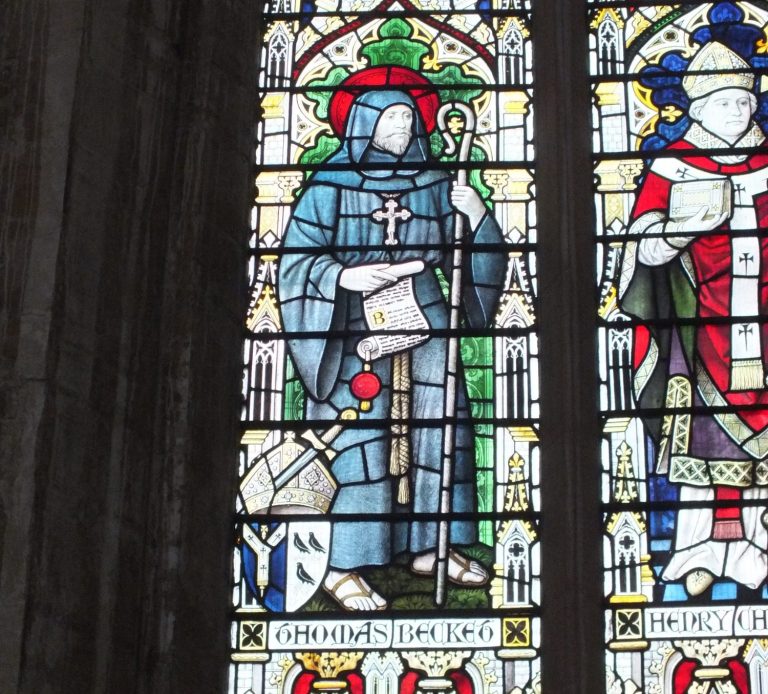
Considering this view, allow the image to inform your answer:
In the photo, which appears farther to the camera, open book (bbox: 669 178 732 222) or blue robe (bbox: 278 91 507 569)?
open book (bbox: 669 178 732 222)

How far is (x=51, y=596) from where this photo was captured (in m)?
7.77

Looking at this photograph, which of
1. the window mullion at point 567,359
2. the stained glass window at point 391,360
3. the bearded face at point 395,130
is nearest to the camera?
the window mullion at point 567,359

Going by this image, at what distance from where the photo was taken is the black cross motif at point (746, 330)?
910cm

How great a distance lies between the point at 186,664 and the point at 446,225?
211cm

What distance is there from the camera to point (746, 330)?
911 cm

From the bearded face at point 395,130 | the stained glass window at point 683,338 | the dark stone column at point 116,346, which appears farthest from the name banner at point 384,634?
the bearded face at point 395,130

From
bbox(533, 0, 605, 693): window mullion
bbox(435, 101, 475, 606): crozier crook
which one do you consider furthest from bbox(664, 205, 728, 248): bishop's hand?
bbox(435, 101, 475, 606): crozier crook

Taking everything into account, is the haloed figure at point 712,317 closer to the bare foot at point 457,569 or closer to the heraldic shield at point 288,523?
the bare foot at point 457,569

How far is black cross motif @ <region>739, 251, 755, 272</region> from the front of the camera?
9.24 m

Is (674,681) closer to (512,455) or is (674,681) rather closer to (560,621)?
(560,621)

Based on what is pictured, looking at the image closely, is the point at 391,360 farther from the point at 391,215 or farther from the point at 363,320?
the point at 391,215

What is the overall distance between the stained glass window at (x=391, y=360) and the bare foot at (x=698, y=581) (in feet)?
1.79

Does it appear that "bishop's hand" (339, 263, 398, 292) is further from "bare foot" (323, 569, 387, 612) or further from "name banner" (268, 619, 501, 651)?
"name banner" (268, 619, 501, 651)

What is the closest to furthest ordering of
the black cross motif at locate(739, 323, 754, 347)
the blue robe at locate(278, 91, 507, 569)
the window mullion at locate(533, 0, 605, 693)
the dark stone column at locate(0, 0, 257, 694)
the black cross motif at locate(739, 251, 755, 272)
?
1. the dark stone column at locate(0, 0, 257, 694)
2. the window mullion at locate(533, 0, 605, 693)
3. the blue robe at locate(278, 91, 507, 569)
4. the black cross motif at locate(739, 323, 754, 347)
5. the black cross motif at locate(739, 251, 755, 272)
